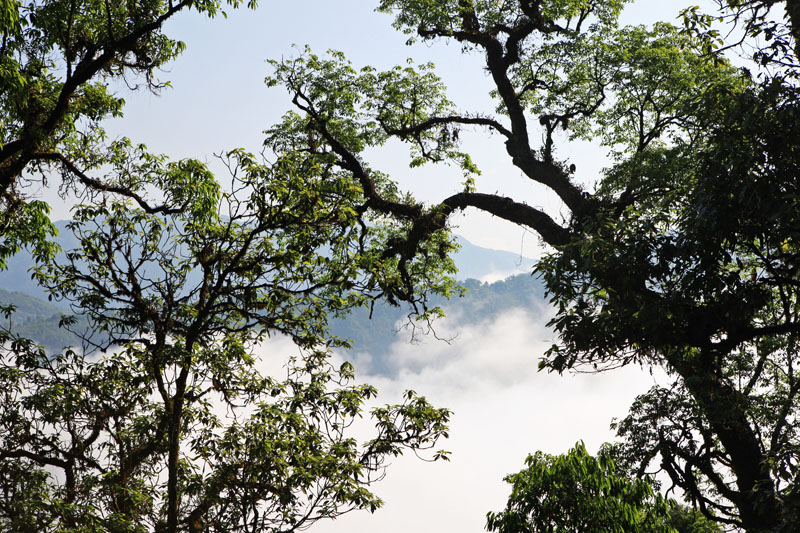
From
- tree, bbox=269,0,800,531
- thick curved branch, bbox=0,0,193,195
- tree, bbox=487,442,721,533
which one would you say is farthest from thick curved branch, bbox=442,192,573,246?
thick curved branch, bbox=0,0,193,195

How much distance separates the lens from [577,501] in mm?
7699

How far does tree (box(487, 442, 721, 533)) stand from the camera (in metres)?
7.64

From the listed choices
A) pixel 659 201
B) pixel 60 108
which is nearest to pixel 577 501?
pixel 659 201

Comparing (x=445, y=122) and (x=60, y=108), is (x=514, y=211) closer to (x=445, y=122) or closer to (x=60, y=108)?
(x=445, y=122)

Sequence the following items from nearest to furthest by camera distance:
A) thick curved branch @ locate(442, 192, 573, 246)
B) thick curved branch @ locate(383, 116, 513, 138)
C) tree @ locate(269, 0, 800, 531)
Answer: tree @ locate(269, 0, 800, 531) < thick curved branch @ locate(442, 192, 573, 246) < thick curved branch @ locate(383, 116, 513, 138)

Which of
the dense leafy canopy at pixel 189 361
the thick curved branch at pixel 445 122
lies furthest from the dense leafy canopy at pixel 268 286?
the thick curved branch at pixel 445 122

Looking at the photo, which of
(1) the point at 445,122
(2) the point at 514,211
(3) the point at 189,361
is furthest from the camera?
(1) the point at 445,122

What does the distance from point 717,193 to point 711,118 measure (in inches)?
47.3

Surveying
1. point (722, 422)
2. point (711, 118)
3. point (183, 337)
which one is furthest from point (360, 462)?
point (722, 422)

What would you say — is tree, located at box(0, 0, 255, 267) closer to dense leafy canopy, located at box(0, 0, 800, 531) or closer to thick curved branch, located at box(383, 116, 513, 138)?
dense leafy canopy, located at box(0, 0, 800, 531)

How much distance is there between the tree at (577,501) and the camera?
25.1ft

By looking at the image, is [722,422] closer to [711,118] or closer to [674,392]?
[674,392]

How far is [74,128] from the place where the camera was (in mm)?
9453

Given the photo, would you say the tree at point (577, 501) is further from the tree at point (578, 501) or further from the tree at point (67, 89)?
the tree at point (67, 89)
